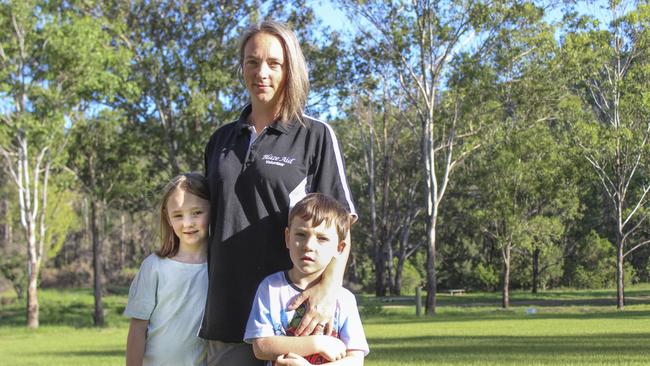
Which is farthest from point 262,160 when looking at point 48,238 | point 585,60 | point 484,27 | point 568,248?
point 568,248

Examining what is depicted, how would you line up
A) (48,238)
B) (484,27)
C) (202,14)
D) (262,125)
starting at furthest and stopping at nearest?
1. (48,238)
2. (202,14)
3. (484,27)
4. (262,125)

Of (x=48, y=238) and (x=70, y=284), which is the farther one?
(x=70, y=284)

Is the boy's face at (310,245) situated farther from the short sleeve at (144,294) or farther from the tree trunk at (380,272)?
the tree trunk at (380,272)

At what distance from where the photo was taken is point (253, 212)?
344 centimetres

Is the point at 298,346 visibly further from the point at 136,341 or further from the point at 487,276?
the point at 487,276

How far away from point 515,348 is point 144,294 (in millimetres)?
11303

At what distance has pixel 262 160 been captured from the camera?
3.48m

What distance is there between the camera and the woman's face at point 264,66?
3.56 metres

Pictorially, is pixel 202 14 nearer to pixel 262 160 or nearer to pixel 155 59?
pixel 155 59

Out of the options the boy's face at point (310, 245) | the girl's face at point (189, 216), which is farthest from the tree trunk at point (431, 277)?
the boy's face at point (310, 245)

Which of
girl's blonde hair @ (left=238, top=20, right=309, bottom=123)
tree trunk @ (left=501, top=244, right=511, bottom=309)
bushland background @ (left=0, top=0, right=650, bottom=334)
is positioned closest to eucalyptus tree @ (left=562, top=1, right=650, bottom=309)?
bushland background @ (left=0, top=0, right=650, bottom=334)

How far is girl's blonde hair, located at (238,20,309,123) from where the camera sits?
141 inches

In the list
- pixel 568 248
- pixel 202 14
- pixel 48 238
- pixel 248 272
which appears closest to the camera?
pixel 248 272

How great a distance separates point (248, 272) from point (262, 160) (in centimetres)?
A: 45
